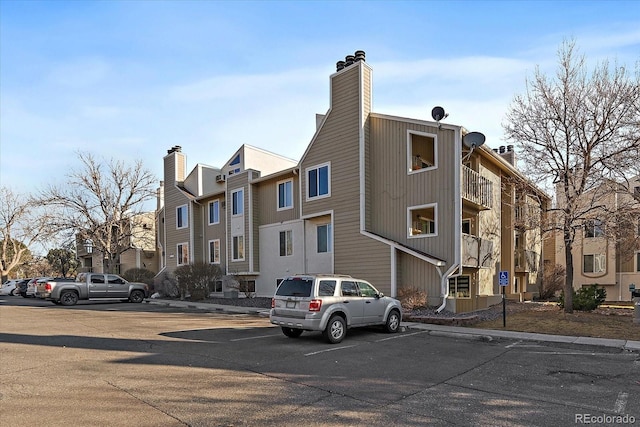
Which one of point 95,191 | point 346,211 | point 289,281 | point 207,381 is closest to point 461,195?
point 346,211

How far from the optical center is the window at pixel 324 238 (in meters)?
23.3

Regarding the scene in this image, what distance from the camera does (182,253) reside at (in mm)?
35156

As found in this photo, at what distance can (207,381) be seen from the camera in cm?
755

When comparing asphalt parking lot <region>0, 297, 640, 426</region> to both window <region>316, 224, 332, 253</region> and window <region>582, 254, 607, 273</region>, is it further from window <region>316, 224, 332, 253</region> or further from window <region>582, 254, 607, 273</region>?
window <region>582, 254, 607, 273</region>

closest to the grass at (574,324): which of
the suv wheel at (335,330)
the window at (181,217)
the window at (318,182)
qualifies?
the suv wheel at (335,330)

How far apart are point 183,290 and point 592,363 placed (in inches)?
920

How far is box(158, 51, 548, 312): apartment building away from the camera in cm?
1888

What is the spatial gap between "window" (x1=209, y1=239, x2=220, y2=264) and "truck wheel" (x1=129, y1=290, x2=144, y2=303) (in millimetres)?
5553

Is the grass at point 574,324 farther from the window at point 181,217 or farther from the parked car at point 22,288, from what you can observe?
the parked car at point 22,288

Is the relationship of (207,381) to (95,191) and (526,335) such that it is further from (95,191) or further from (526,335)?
(95,191)

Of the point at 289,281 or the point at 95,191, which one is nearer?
A: the point at 289,281

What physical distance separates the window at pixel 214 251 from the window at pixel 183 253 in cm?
271

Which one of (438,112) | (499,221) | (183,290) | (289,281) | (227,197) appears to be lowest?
(183,290)

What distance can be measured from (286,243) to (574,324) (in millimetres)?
15160
